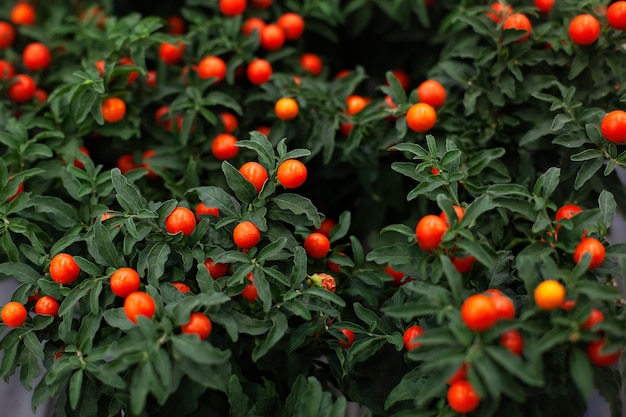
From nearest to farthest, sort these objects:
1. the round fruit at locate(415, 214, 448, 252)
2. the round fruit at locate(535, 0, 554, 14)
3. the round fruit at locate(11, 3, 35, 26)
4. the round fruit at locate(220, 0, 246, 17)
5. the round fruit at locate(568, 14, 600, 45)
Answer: the round fruit at locate(415, 214, 448, 252)
the round fruit at locate(568, 14, 600, 45)
the round fruit at locate(535, 0, 554, 14)
the round fruit at locate(220, 0, 246, 17)
the round fruit at locate(11, 3, 35, 26)

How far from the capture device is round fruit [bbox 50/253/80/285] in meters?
0.92

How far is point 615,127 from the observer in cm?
94

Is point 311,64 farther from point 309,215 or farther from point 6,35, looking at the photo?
point 6,35

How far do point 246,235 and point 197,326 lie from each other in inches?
6.0

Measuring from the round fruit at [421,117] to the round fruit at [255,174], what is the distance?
0.93ft

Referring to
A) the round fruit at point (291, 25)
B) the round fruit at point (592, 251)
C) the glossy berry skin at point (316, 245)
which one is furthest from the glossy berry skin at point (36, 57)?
the round fruit at point (592, 251)

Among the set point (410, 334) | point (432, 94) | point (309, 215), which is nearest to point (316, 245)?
point (309, 215)

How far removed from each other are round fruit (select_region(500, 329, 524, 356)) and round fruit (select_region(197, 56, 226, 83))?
0.73 metres

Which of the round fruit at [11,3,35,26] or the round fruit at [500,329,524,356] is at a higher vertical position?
the round fruit at [500,329,524,356]

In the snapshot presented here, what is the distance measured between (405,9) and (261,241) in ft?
2.22

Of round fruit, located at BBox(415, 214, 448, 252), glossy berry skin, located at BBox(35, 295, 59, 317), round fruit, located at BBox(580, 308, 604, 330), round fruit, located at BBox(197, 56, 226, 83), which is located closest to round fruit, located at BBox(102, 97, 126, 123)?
round fruit, located at BBox(197, 56, 226, 83)

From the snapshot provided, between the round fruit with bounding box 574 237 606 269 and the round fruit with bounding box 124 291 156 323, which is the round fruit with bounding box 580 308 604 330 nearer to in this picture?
the round fruit with bounding box 574 237 606 269

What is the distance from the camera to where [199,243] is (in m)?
0.94

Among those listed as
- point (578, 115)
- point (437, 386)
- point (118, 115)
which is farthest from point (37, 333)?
point (578, 115)
